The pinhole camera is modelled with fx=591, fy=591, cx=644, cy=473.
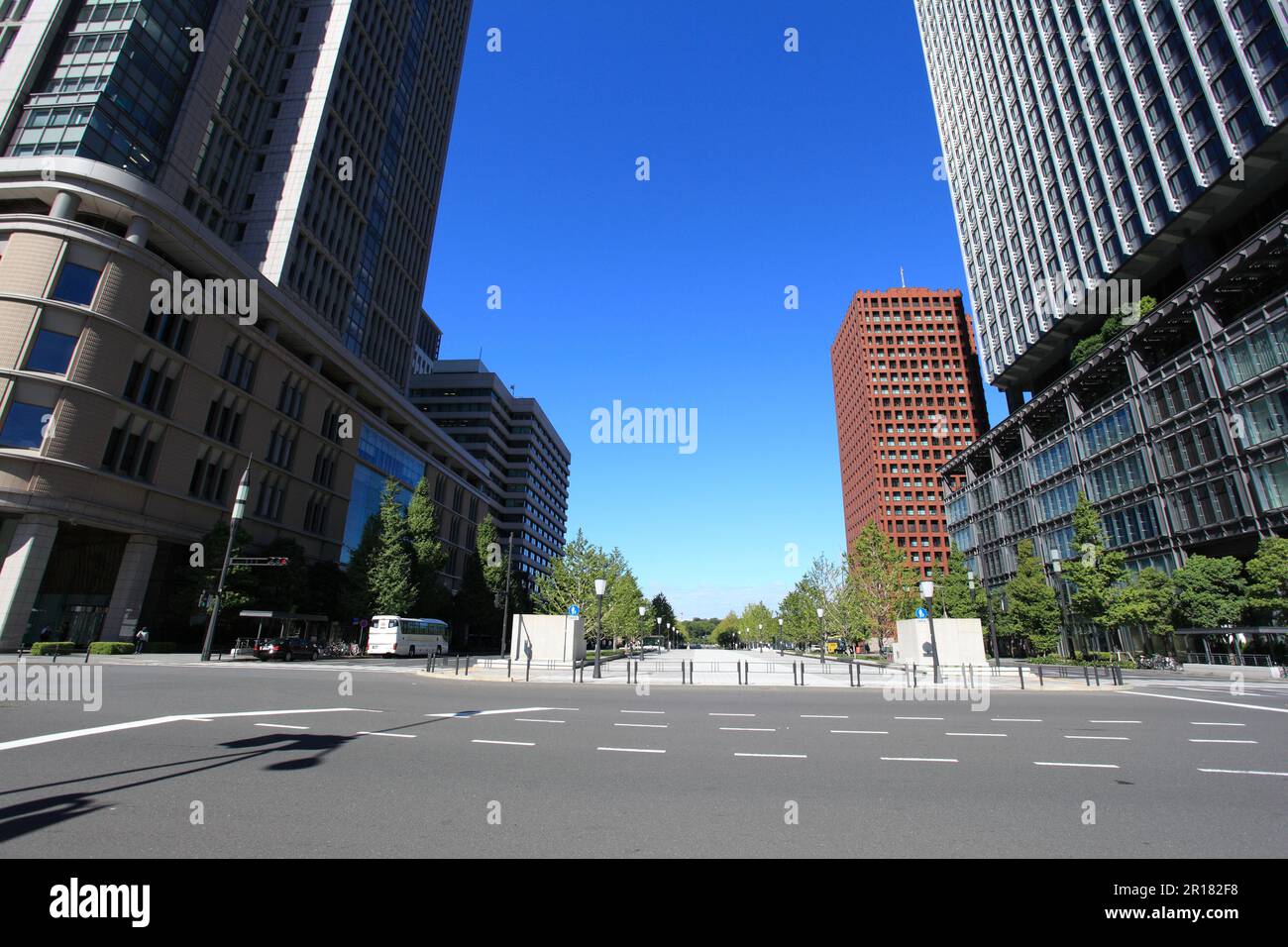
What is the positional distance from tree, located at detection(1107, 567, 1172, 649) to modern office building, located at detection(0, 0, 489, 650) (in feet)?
198

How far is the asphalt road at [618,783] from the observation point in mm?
5355

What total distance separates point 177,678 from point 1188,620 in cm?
5410

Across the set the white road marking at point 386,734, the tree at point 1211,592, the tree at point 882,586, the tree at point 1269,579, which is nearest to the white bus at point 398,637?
the white road marking at point 386,734

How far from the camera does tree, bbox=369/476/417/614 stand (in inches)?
1892

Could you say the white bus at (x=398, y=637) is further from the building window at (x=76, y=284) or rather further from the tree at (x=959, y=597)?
the tree at (x=959, y=597)

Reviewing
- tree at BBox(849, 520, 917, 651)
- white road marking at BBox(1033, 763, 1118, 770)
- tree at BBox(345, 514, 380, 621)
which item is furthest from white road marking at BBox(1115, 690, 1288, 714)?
tree at BBox(345, 514, 380, 621)

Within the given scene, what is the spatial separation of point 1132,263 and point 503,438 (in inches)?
3769

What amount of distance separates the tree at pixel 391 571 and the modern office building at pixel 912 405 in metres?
92.6

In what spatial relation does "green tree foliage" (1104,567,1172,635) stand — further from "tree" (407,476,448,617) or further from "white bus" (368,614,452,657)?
"tree" (407,476,448,617)

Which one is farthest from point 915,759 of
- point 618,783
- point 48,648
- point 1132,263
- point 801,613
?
point 801,613

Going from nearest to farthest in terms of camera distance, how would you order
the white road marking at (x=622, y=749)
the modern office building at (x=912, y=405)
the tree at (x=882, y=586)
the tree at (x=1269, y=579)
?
the white road marking at (x=622, y=749) < the tree at (x=1269, y=579) < the tree at (x=882, y=586) < the modern office building at (x=912, y=405)

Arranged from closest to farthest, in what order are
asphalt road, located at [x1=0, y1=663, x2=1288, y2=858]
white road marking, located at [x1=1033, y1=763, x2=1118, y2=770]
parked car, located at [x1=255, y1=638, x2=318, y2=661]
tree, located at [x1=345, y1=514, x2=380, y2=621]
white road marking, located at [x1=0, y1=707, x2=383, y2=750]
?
asphalt road, located at [x1=0, y1=663, x2=1288, y2=858]
white road marking, located at [x1=0, y1=707, x2=383, y2=750]
white road marking, located at [x1=1033, y1=763, x2=1118, y2=770]
parked car, located at [x1=255, y1=638, x2=318, y2=661]
tree, located at [x1=345, y1=514, x2=380, y2=621]
